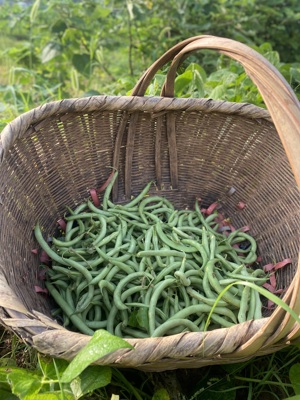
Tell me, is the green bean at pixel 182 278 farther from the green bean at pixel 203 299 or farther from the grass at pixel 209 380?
the grass at pixel 209 380

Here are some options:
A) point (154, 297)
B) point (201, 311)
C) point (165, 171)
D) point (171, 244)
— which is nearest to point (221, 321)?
point (201, 311)

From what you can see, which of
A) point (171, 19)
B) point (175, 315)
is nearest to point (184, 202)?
point (175, 315)

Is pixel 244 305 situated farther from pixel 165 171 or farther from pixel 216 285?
pixel 165 171

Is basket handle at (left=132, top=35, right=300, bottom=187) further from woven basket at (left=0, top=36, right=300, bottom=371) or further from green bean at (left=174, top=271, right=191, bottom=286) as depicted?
green bean at (left=174, top=271, right=191, bottom=286)

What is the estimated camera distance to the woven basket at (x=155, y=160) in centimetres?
109

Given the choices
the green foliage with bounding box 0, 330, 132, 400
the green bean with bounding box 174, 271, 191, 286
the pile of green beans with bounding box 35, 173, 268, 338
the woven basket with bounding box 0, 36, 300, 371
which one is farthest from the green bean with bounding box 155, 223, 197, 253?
the green foliage with bounding box 0, 330, 132, 400

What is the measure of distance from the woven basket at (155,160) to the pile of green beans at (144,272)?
6 centimetres

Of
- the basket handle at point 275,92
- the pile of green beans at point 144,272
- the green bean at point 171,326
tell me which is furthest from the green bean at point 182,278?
the basket handle at point 275,92

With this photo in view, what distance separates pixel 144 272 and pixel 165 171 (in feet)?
1.52

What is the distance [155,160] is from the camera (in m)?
1.48

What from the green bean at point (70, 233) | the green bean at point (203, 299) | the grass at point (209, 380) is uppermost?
the green bean at point (70, 233)

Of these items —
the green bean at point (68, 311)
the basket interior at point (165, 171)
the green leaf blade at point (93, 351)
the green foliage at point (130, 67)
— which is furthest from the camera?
the basket interior at point (165, 171)

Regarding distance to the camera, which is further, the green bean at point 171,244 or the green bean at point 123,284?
the green bean at point 171,244

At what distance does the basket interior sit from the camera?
1203 millimetres
